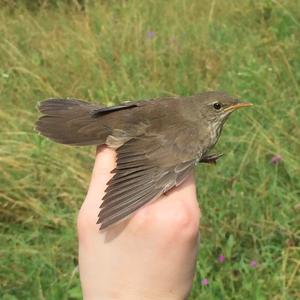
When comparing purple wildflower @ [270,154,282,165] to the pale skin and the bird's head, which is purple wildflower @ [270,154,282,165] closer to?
the bird's head

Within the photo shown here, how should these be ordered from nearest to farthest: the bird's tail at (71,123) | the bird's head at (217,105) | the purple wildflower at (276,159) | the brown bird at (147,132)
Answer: the brown bird at (147,132), the bird's tail at (71,123), the bird's head at (217,105), the purple wildflower at (276,159)

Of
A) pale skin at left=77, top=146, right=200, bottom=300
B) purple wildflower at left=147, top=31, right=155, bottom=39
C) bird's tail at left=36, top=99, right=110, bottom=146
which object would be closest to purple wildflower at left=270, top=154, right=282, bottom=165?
bird's tail at left=36, top=99, right=110, bottom=146

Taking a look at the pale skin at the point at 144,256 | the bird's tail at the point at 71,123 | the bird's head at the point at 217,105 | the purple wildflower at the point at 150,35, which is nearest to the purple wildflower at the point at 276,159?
the bird's head at the point at 217,105

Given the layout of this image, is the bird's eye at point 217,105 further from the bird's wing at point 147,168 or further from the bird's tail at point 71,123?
the bird's tail at point 71,123

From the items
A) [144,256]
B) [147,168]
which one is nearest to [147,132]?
[147,168]

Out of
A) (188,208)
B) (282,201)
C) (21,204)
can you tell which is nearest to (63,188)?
(21,204)

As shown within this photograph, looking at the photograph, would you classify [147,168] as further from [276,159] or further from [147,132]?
[276,159]
